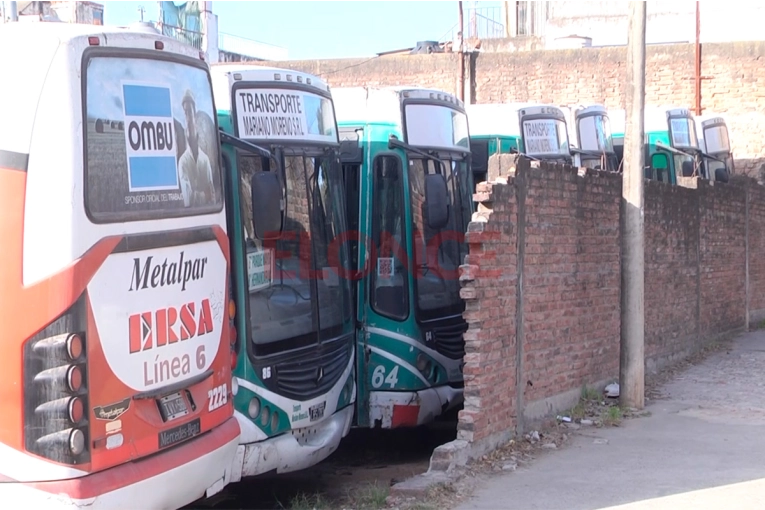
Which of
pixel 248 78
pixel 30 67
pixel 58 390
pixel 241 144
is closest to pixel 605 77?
pixel 248 78

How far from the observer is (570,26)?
31.7m

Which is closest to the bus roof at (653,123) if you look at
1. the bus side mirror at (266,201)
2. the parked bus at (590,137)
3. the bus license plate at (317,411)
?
the parked bus at (590,137)

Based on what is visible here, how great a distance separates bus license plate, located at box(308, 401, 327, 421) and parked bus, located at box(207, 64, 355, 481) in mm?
15

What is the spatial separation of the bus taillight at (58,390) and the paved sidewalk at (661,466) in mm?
3247

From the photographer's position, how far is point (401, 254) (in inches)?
364

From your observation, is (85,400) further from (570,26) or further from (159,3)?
(570,26)

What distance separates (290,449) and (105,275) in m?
A: 2.78

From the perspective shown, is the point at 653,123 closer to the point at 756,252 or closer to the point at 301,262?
the point at 756,252

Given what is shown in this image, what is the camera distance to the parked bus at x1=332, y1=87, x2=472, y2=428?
29.4 ft

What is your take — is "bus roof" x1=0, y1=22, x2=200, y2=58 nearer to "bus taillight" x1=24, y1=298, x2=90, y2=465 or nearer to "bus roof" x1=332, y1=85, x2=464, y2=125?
"bus taillight" x1=24, y1=298, x2=90, y2=465

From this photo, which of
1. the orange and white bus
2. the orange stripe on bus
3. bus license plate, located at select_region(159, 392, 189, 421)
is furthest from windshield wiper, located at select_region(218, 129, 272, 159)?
the orange stripe on bus

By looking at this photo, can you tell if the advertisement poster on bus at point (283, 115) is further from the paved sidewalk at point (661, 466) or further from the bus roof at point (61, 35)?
the paved sidewalk at point (661, 466)

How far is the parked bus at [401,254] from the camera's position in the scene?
896 cm

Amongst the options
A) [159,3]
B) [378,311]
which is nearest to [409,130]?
[378,311]
